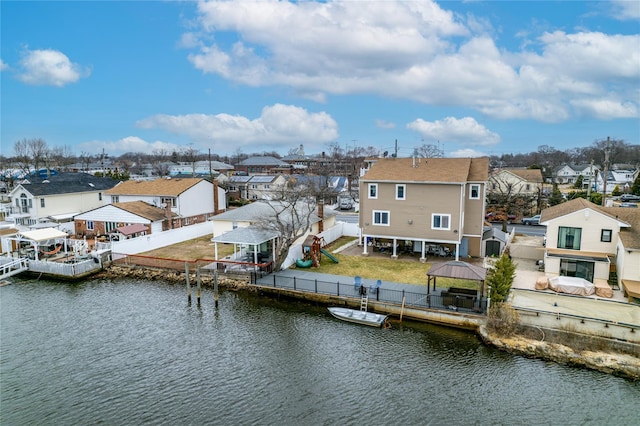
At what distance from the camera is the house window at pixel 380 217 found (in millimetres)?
32281

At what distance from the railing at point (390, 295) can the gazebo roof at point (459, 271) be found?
4.10ft

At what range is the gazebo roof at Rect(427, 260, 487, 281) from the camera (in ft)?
71.0

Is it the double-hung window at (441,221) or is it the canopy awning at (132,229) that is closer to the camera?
the double-hung window at (441,221)

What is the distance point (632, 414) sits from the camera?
48.2 ft

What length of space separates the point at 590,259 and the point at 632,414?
498 inches

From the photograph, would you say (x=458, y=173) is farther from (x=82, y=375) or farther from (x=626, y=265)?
(x=82, y=375)

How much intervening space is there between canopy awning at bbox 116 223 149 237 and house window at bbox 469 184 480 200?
29.4 meters

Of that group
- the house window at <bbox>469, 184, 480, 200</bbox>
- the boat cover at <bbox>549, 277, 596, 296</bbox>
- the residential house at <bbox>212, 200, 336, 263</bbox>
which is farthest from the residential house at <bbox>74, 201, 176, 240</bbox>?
the boat cover at <bbox>549, 277, 596, 296</bbox>

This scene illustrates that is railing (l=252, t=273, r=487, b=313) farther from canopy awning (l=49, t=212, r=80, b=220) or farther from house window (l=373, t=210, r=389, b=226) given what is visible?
canopy awning (l=49, t=212, r=80, b=220)

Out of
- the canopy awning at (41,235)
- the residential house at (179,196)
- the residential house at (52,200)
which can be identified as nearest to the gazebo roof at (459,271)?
the residential house at (179,196)

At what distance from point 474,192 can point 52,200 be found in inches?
1774

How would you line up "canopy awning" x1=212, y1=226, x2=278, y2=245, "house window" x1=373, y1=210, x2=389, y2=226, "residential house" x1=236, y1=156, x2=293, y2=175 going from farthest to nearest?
1. "residential house" x1=236, y1=156, x2=293, y2=175
2. "house window" x1=373, y1=210, x2=389, y2=226
3. "canopy awning" x1=212, y1=226, x2=278, y2=245

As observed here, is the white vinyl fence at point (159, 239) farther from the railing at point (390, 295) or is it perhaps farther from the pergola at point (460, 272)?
the pergola at point (460, 272)

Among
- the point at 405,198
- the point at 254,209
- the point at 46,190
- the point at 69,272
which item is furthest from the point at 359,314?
the point at 46,190
